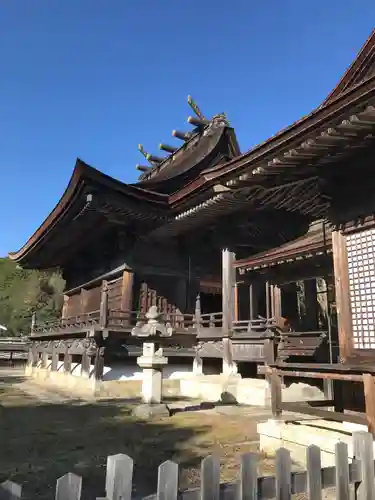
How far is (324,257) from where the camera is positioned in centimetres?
970

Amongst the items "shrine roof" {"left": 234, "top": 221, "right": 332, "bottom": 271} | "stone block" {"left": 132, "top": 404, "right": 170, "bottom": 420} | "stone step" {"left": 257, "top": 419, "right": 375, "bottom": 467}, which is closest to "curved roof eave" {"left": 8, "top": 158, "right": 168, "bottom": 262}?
"shrine roof" {"left": 234, "top": 221, "right": 332, "bottom": 271}

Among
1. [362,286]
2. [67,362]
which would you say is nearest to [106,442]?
[362,286]

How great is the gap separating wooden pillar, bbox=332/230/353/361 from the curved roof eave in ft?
24.4

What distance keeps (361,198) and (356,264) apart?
957 millimetres

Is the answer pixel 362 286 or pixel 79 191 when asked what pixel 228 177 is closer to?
pixel 362 286

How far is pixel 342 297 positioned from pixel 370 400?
1658 millimetres

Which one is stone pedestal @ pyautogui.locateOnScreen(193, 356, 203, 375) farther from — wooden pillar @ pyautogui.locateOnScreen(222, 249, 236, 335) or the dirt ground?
the dirt ground

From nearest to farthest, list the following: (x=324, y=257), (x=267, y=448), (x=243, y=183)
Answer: (x=267, y=448)
(x=243, y=183)
(x=324, y=257)

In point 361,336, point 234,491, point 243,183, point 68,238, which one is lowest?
point 234,491

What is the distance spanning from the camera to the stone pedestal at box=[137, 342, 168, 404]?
941 centimetres

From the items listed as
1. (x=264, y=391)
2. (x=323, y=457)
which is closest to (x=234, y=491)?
(x=323, y=457)

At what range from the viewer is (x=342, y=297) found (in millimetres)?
6250

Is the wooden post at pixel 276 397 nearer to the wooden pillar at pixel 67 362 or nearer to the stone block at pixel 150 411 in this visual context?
the stone block at pixel 150 411

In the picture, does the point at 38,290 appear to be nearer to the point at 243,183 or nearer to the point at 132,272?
the point at 132,272
